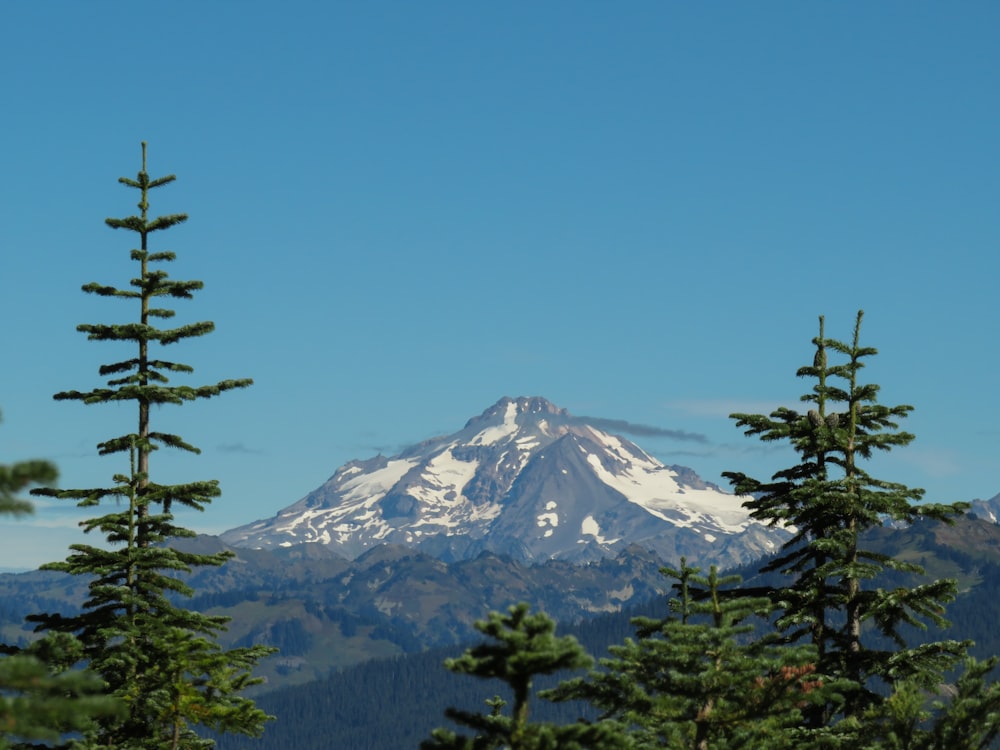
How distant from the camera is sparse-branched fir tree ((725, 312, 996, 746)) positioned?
3641 centimetres

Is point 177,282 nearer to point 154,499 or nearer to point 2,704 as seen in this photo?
point 154,499

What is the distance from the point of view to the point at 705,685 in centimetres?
2670

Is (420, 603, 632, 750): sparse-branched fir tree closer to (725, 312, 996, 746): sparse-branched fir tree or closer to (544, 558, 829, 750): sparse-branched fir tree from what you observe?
(544, 558, 829, 750): sparse-branched fir tree

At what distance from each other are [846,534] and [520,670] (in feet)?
64.3

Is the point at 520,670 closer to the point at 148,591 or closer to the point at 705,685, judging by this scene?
the point at 705,685

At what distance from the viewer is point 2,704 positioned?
15328 mm

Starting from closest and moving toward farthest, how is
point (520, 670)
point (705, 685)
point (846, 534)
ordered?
point (520, 670) → point (705, 685) → point (846, 534)

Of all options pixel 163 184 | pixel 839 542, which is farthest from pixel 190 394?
pixel 839 542

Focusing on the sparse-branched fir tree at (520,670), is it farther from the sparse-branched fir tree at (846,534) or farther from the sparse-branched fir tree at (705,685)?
the sparse-branched fir tree at (846,534)

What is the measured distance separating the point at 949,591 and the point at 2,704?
2624 cm

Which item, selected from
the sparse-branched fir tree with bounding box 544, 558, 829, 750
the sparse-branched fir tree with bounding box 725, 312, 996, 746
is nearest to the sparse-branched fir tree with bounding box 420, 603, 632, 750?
the sparse-branched fir tree with bounding box 544, 558, 829, 750

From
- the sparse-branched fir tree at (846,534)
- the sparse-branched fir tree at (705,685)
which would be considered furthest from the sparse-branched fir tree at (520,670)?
the sparse-branched fir tree at (846,534)

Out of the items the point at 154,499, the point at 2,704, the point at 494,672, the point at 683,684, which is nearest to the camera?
the point at 2,704

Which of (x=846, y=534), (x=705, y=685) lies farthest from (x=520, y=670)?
(x=846, y=534)
